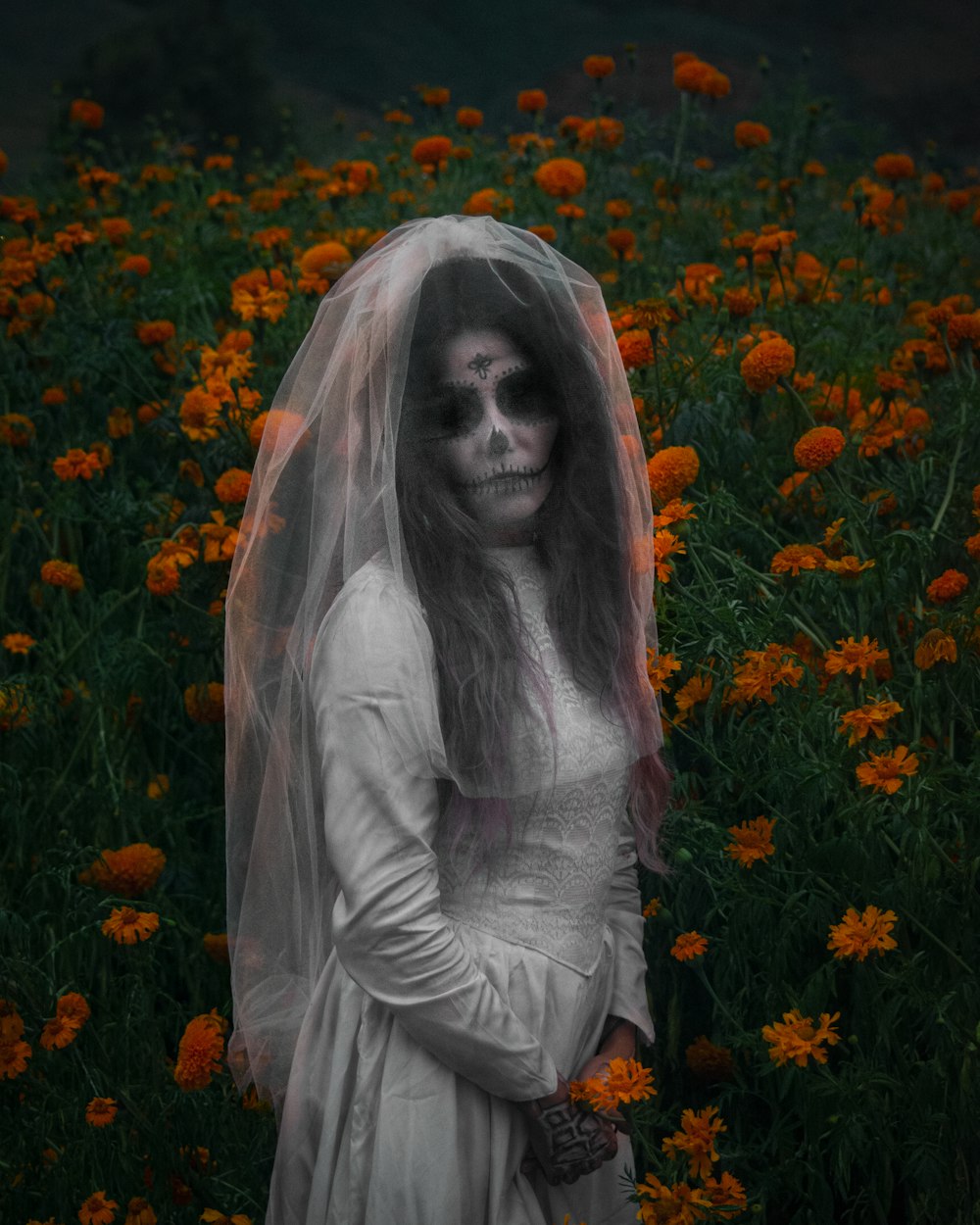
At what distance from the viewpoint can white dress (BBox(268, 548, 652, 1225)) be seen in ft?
4.62

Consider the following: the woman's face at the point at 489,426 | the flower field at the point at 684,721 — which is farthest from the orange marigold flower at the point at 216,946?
the woman's face at the point at 489,426

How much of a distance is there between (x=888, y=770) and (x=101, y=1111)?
1115 mm

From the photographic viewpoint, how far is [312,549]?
1.59 metres

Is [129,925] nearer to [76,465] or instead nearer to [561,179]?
[76,465]

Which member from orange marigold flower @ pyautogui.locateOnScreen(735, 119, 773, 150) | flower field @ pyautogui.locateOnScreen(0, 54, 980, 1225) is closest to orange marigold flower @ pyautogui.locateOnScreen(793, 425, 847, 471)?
flower field @ pyautogui.locateOnScreen(0, 54, 980, 1225)

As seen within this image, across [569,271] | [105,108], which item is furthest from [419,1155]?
[105,108]

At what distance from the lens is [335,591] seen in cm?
158

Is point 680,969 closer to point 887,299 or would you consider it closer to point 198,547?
point 198,547

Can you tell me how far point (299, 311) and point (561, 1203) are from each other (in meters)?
1.85

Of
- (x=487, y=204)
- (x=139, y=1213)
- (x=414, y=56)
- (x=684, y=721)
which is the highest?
(x=414, y=56)

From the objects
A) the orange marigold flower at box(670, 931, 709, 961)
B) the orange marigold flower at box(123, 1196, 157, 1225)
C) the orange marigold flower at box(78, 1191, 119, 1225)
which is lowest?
the orange marigold flower at box(123, 1196, 157, 1225)

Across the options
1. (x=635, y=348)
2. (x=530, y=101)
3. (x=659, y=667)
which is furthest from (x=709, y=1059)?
(x=530, y=101)

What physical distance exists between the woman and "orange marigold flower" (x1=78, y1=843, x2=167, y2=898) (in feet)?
1.38

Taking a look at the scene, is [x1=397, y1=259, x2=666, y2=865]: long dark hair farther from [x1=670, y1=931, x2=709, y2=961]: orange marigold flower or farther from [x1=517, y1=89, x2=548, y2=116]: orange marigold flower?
[x1=517, y1=89, x2=548, y2=116]: orange marigold flower
